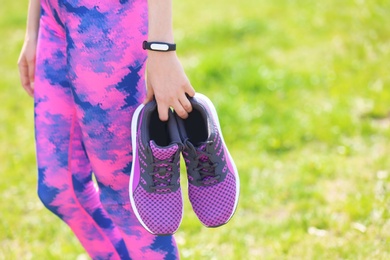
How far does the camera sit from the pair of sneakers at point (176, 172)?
1894 mm

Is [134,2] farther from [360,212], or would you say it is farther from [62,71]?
[360,212]

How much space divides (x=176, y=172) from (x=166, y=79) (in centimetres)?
31

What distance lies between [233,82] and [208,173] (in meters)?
3.17

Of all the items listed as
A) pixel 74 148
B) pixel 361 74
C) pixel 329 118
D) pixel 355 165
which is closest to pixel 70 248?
pixel 74 148

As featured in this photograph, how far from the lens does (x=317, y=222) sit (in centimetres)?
321

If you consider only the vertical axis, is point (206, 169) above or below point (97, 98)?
below

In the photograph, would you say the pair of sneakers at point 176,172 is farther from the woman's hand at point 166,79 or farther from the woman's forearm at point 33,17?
the woman's forearm at point 33,17

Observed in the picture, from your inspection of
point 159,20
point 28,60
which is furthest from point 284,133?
point 159,20

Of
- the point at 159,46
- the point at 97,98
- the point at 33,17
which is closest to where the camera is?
the point at 159,46

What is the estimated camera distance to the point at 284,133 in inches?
167

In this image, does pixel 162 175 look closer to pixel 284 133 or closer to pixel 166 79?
pixel 166 79

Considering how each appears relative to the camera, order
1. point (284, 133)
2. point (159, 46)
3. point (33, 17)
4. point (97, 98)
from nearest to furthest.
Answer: point (159, 46)
point (97, 98)
point (33, 17)
point (284, 133)

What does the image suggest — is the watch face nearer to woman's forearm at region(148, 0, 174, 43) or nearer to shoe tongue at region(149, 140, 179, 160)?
woman's forearm at region(148, 0, 174, 43)

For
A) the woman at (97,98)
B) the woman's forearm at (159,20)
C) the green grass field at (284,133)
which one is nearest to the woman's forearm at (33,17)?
the woman at (97,98)
